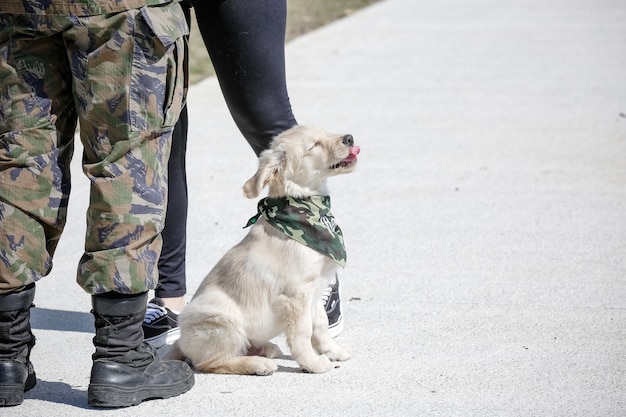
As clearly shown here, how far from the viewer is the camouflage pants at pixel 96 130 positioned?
8.91 feet

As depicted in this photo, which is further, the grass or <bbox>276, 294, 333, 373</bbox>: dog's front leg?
the grass

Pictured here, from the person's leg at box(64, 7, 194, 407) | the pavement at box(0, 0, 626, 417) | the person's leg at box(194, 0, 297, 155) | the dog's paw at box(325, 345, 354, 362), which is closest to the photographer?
the person's leg at box(64, 7, 194, 407)

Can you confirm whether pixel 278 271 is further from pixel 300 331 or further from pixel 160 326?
pixel 160 326

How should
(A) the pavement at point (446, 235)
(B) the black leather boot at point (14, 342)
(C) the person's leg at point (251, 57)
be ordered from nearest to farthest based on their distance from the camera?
(B) the black leather boot at point (14, 342) → (A) the pavement at point (446, 235) → (C) the person's leg at point (251, 57)

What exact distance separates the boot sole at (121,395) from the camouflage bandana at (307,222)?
658mm

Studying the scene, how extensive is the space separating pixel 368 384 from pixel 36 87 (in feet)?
4.75

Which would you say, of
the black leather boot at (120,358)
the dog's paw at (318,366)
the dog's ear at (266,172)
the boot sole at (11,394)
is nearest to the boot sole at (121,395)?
the black leather boot at (120,358)

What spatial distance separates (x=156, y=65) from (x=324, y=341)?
1.20 m

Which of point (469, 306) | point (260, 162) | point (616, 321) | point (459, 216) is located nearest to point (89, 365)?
point (260, 162)

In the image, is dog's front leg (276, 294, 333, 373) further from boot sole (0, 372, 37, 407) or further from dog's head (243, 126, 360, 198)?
boot sole (0, 372, 37, 407)

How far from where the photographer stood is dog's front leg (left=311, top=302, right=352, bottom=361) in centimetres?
338

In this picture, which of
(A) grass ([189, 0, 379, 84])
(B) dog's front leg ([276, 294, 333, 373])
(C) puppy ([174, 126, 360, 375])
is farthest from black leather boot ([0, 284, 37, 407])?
(A) grass ([189, 0, 379, 84])

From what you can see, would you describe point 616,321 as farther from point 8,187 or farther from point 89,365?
point 8,187

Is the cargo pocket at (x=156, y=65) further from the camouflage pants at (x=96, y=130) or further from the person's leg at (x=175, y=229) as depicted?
the person's leg at (x=175, y=229)
